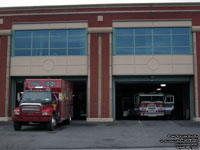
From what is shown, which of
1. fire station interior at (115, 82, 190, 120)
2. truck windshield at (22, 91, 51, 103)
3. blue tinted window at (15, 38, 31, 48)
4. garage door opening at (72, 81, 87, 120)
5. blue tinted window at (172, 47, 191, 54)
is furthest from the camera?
garage door opening at (72, 81, 87, 120)

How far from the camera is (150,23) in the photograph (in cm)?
2617

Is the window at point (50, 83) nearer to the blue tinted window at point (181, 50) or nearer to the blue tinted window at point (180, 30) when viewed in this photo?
the blue tinted window at point (181, 50)

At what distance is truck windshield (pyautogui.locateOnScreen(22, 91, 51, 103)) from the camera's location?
742 inches

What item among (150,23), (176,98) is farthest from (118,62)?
(176,98)

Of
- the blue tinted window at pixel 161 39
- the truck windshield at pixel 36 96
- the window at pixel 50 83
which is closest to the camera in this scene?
the truck windshield at pixel 36 96

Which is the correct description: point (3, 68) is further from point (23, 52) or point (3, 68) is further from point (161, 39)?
point (161, 39)

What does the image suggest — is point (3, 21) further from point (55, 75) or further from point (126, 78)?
point (126, 78)

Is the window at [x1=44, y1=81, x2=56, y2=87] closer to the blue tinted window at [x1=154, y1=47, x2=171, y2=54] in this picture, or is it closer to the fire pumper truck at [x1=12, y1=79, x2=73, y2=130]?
the fire pumper truck at [x1=12, y1=79, x2=73, y2=130]

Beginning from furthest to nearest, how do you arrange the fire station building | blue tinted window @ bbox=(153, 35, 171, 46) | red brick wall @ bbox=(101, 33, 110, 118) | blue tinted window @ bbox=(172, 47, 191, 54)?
blue tinted window @ bbox=(153, 35, 171, 46)
blue tinted window @ bbox=(172, 47, 191, 54)
the fire station building
red brick wall @ bbox=(101, 33, 110, 118)

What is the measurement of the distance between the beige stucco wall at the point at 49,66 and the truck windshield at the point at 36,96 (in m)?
6.97

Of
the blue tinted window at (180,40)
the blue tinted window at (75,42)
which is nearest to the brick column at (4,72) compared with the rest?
the blue tinted window at (75,42)

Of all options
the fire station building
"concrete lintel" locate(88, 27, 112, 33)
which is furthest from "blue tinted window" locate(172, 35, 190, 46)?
"concrete lintel" locate(88, 27, 112, 33)

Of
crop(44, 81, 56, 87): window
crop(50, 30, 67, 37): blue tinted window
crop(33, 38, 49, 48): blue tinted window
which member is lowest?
crop(44, 81, 56, 87): window

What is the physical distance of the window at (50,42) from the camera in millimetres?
26484
